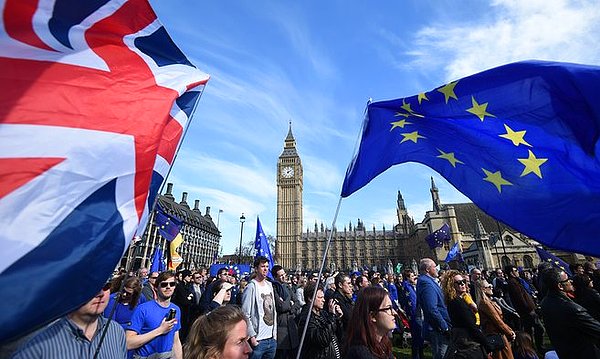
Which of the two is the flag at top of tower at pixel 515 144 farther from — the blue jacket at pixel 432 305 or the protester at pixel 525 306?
the protester at pixel 525 306

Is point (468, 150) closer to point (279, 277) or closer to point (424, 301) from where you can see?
point (424, 301)

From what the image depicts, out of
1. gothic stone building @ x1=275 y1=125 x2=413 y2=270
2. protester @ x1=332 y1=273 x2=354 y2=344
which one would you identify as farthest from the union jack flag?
gothic stone building @ x1=275 y1=125 x2=413 y2=270

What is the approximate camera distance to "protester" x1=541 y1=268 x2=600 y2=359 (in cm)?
348

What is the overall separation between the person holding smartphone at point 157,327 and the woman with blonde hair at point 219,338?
161 cm

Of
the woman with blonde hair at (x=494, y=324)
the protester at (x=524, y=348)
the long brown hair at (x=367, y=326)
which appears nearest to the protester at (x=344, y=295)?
the woman with blonde hair at (x=494, y=324)

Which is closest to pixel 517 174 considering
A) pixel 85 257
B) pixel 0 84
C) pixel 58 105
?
Result: pixel 85 257

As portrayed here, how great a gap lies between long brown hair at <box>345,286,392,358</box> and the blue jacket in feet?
10.1

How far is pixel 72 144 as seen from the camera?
1.73 metres

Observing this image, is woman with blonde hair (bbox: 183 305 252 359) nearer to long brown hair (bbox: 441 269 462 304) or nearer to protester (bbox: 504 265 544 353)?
long brown hair (bbox: 441 269 462 304)

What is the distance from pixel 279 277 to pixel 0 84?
17.0 ft

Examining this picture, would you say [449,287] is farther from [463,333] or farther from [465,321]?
[463,333]

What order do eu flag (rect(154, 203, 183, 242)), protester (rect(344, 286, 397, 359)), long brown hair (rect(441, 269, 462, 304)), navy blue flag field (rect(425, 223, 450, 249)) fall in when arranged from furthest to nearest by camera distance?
navy blue flag field (rect(425, 223, 450, 249)), eu flag (rect(154, 203, 183, 242)), long brown hair (rect(441, 269, 462, 304)), protester (rect(344, 286, 397, 359))

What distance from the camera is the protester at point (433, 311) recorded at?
16.9ft

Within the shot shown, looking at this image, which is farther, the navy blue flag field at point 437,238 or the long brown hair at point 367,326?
the navy blue flag field at point 437,238
